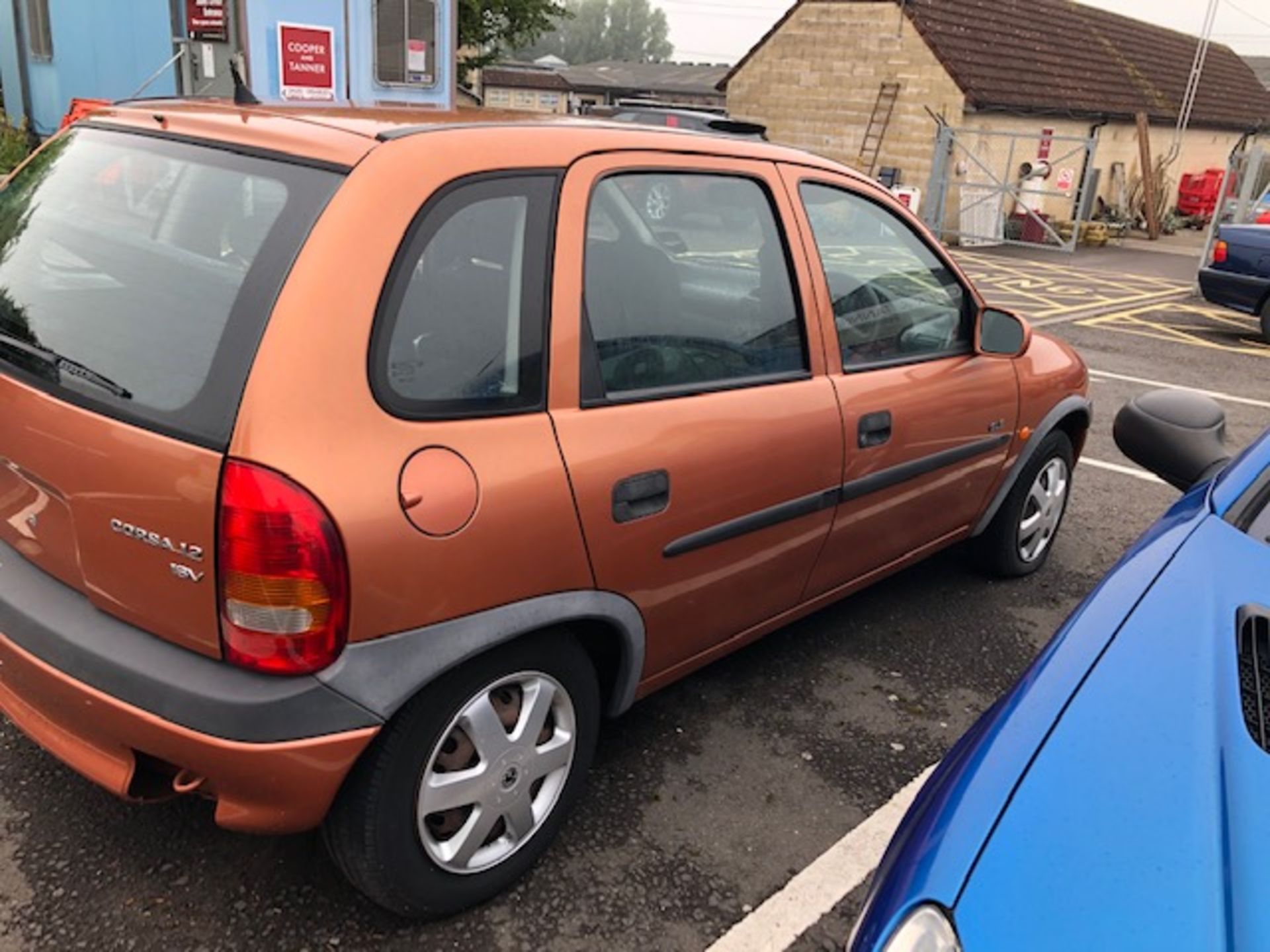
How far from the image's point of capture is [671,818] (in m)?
2.71

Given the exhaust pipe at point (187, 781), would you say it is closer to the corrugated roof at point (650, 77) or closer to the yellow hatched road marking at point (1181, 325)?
the yellow hatched road marking at point (1181, 325)

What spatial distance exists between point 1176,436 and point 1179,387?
654cm

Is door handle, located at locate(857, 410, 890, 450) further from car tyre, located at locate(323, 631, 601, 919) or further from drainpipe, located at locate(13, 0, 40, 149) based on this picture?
drainpipe, located at locate(13, 0, 40, 149)

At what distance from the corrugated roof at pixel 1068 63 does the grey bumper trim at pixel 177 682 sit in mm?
19206

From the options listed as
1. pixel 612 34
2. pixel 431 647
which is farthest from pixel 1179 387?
pixel 612 34

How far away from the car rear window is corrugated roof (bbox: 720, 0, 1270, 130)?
18.7m

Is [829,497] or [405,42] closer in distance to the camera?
[829,497]

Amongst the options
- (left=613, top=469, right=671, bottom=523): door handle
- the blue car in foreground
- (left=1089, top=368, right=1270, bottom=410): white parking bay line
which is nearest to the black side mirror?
the blue car in foreground

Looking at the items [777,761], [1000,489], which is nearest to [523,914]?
[777,761]

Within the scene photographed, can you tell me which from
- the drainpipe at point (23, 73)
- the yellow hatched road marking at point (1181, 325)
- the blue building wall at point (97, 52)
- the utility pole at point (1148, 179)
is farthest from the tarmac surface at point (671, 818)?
the utility pole at point (1148, 179)

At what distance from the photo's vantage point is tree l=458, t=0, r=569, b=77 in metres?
27.3

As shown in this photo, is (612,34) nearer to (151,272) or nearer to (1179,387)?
(1179,387)

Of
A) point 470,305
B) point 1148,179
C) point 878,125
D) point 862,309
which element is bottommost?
point 1148,179

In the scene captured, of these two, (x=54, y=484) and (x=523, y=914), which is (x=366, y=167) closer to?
(x=54, y=484)
